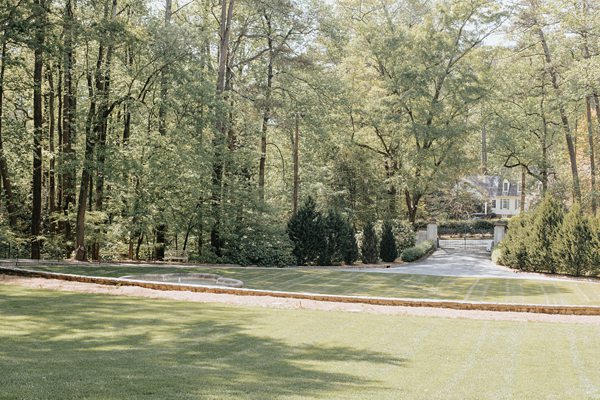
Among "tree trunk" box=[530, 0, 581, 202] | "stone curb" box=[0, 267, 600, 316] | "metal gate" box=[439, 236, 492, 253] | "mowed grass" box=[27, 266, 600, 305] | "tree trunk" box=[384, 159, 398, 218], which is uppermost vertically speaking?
"tree trunk" box=[530, 0, 581, 202]

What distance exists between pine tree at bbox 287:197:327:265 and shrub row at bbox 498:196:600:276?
8.59 m

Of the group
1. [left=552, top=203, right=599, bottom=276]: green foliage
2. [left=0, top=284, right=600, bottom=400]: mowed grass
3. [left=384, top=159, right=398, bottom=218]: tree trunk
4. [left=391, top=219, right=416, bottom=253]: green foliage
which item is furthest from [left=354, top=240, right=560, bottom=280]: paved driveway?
[left=0, top=284, right=600, bottom=400]: mowed grass

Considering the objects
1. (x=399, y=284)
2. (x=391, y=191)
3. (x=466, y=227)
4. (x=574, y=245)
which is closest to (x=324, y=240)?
(x=399, y=284)

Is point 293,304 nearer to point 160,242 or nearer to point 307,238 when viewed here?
point 307,238

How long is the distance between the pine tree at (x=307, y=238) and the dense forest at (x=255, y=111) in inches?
29.8

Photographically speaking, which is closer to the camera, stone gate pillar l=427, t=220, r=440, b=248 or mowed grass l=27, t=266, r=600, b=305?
mowed grass l=27, t=266, r=600, b=305

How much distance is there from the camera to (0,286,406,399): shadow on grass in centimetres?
566

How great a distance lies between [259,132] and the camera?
26.2 meters

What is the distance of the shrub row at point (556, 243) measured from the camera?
22.2 m

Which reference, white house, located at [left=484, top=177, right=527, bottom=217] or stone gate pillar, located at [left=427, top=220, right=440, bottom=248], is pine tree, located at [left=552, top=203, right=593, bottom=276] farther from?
white house, located at [left=484, top=177, right=527, bottom=217]

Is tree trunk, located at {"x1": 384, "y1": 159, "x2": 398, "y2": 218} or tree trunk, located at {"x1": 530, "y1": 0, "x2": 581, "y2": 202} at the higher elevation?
tree trunk, located at {"x1": 530, "y1": 0, "x2": 581, "y2": 202}

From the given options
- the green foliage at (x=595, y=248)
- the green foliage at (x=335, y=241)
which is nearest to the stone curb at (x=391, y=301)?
the green foliage at (x=595, y=248)

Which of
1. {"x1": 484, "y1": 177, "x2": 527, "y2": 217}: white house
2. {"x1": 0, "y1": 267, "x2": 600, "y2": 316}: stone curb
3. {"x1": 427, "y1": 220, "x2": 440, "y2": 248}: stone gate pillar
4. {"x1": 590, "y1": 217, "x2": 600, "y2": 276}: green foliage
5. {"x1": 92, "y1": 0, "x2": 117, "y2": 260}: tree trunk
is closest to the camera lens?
{"x1": 0, "y1": 267, "x2": 600, "y2": 316}: stone curb

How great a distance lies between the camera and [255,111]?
3045 cm
